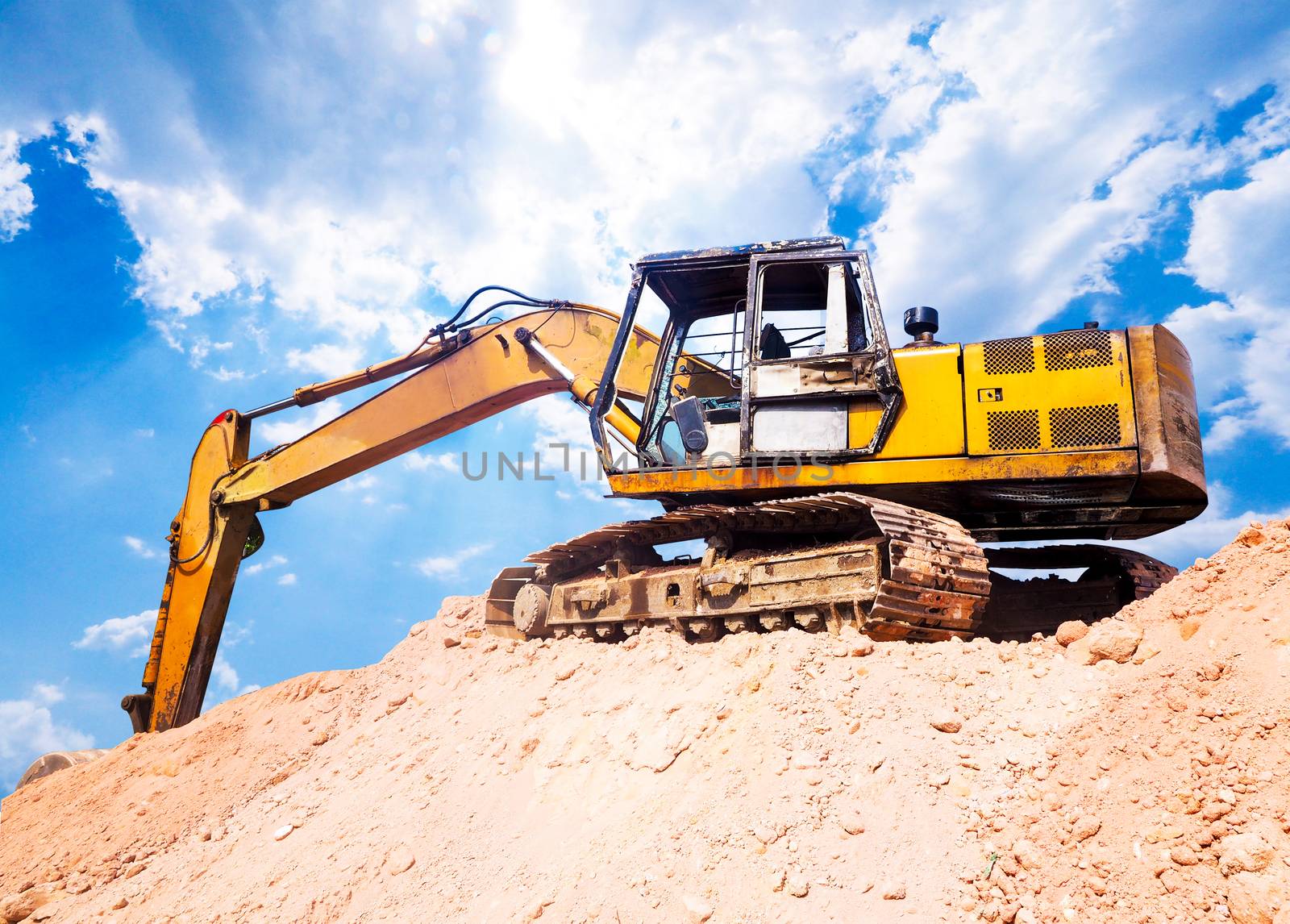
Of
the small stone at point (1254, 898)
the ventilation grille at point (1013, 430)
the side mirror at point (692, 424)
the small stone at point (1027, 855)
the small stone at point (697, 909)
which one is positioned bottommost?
the small stone at point (697, 909)

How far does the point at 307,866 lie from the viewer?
510 cm

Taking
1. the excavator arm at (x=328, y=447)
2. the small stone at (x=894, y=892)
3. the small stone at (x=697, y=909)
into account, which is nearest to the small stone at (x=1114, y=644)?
the small stone at (x=894, y=892)

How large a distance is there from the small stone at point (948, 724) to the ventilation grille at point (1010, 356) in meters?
2.67

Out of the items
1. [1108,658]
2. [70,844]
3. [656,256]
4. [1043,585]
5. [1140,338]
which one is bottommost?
[70,844]

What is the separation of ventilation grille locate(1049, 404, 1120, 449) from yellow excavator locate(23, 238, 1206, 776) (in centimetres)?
1

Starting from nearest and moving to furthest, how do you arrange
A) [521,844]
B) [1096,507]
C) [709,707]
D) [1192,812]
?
1. [1192,812]
2. [521,844]
3. [709,707]
4. [1096,507]

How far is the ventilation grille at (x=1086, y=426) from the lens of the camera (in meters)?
5.82

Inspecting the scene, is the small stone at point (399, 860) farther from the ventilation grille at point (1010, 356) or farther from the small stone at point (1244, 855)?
the ventilation grille at point (1010, 356)

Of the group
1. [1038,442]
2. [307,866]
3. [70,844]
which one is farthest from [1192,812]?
[70,844]

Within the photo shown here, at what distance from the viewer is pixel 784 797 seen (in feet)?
13.5

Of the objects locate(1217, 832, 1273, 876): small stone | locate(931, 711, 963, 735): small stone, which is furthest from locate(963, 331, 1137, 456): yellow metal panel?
locate(1217, 832, 1273, 876): small stone

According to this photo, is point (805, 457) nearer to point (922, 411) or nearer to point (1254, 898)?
point (922, 411)

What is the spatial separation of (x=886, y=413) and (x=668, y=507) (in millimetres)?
2124

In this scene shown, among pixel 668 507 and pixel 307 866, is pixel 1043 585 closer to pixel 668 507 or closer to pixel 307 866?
pixel 668 507
